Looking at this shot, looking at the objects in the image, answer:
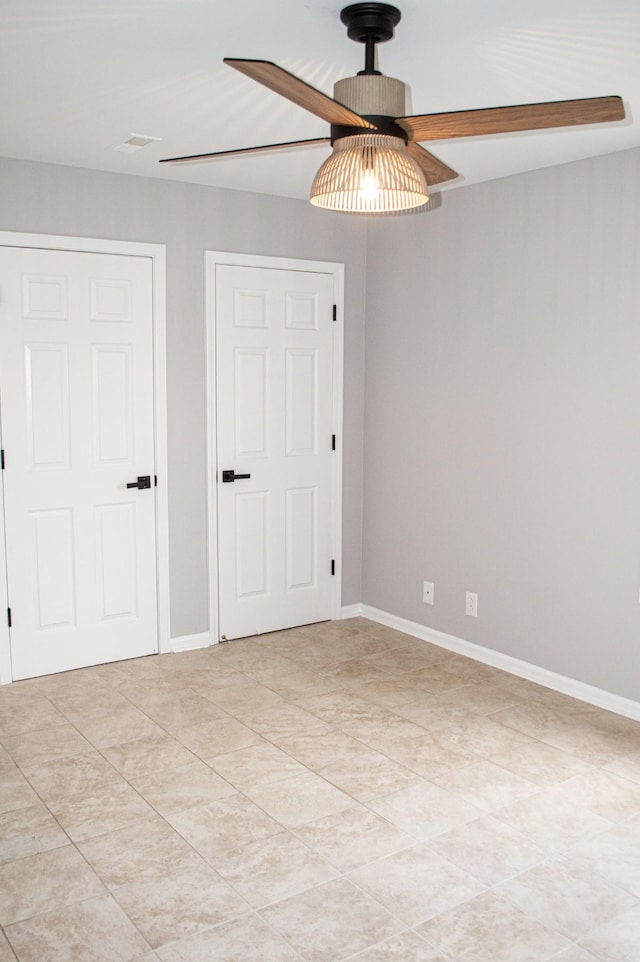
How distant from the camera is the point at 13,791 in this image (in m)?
3.08

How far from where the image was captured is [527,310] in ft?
13.4

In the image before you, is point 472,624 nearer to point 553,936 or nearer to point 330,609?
point 330,609

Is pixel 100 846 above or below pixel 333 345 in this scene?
below

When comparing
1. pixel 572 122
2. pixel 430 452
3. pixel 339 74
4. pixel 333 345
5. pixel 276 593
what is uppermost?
pixel 339 74

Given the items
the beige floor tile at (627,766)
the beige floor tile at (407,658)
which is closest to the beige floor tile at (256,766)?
the beige floor tile at (407,658)

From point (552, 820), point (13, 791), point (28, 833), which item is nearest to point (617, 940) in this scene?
point (552, 820)

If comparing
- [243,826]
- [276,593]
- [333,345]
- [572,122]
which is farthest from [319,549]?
[572,122]

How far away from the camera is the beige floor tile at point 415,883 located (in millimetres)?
2424

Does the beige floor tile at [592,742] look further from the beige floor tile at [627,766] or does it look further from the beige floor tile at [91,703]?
the beige floor tile at [91,703]

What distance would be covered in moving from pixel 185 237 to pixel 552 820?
321 cm

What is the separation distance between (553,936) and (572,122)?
209 centimetres

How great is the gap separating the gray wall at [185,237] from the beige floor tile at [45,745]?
1089 millimetres

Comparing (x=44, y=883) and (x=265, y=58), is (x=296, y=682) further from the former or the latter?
(x=265, y=58)

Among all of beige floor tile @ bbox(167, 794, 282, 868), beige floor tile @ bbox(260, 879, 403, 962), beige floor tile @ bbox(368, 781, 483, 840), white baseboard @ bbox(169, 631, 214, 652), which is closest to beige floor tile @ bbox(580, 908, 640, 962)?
beige floor tile @ bbox(260, 879, 403, 962)
